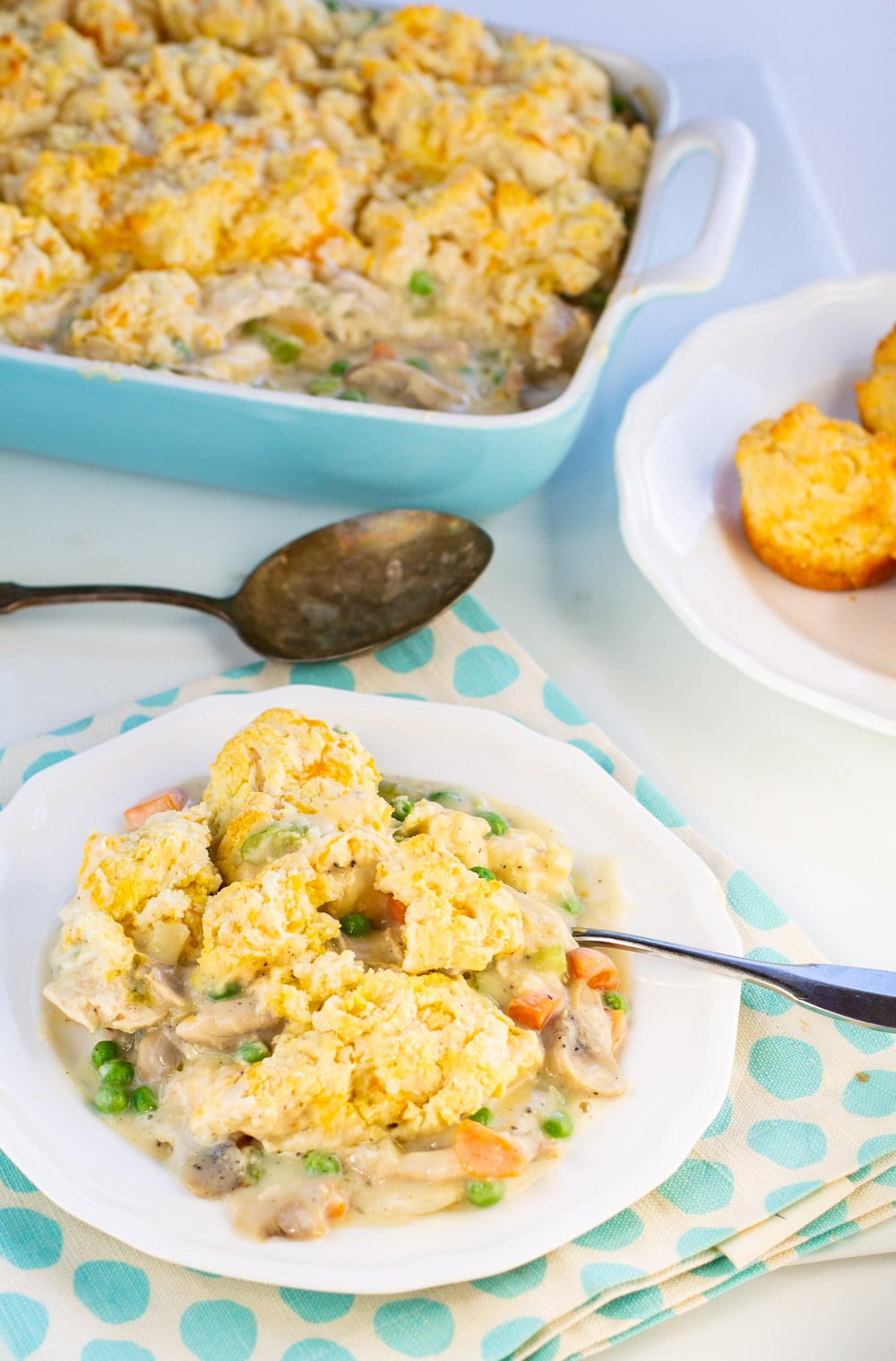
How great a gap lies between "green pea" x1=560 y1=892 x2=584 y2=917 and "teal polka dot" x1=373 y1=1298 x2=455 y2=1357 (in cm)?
62

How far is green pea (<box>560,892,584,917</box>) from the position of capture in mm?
2160

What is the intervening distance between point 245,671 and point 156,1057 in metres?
0.94

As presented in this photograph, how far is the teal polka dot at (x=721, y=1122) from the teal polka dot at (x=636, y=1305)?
0.78 feet

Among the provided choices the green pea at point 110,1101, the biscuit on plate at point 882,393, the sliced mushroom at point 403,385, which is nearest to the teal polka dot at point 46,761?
the green pea at point 110,1101

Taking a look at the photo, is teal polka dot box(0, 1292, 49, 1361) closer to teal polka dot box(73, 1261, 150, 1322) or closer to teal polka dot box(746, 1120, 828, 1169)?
teal polka dot box(73, 1261, 150, 1322)

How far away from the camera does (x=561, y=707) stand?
2.62 meters

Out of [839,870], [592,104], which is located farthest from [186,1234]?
[592,104]

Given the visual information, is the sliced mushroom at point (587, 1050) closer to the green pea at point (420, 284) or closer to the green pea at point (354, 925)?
the green pea at point (354, 925)

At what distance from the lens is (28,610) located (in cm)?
281

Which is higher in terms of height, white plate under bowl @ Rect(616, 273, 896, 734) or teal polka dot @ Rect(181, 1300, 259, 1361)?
white plate under bowl @ Rect(616, 273, 896, 734)

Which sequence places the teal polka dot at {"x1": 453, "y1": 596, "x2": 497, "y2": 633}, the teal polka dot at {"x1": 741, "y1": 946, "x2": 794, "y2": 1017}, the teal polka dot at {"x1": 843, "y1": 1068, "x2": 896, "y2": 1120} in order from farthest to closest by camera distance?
the teal polka dot at {"x1": 453, "y1": 596, "x2": 497, "y2": 633} < the teal polka dot at {"x1": 741, "y1": 946, "x2": 794, "y2": 1017} < the teal polka dot at {"x1": 843, "y1": 1068, "x2": 896, "y2": 1120}

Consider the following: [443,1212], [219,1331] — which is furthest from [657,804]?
[219,1331]

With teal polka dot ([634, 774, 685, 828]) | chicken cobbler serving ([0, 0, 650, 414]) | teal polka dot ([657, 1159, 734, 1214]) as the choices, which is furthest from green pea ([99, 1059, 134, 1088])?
chicken cobbler serving ([0, 0, 650, 414])

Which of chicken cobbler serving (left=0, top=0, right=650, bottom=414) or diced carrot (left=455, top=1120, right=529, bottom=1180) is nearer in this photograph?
diced carrot (left=455, top=1120, right=529, bottom=1180)
